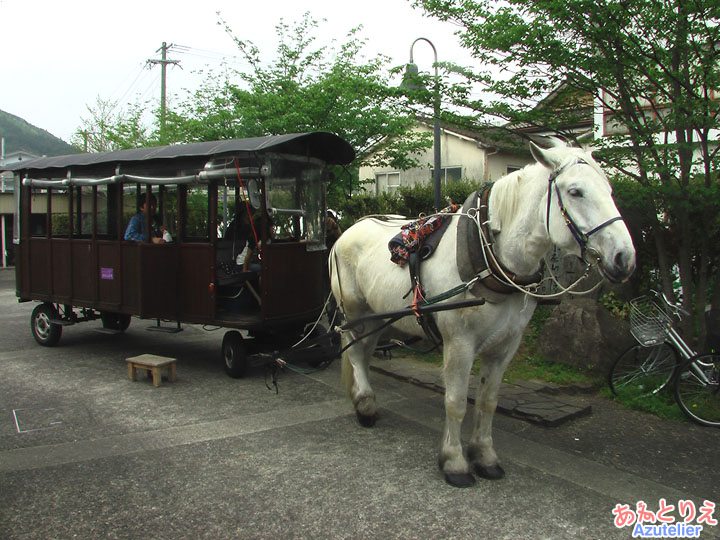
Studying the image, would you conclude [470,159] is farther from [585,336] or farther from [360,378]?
[360,378]

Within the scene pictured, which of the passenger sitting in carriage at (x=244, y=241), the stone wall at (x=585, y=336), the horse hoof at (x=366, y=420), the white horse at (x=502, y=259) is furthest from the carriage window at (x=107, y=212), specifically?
the stone wall at (x=585, y=336)

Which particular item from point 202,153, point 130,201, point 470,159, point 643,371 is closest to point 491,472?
point 643,371

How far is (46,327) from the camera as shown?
8.52 m

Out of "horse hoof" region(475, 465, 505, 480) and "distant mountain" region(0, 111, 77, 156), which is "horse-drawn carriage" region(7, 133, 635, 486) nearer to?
"horse hoof" region(475, 465, 505, 480)

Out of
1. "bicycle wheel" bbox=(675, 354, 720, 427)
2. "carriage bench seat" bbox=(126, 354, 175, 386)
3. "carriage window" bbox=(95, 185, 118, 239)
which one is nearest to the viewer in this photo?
"bicycle wheel" bbox=(675, 354, 720, 427)

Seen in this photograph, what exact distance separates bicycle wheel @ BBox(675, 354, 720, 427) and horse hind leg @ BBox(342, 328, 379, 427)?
8.80ft

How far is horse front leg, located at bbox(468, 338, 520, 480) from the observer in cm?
401

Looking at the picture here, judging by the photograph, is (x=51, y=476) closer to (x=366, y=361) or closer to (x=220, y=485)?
(x=220, y=485)

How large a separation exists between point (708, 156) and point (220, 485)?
16.5 ft

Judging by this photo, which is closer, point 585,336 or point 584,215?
point 584,215

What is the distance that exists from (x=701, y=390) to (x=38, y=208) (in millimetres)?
8911

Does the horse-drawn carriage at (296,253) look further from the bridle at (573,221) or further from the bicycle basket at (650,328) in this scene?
the bicycle basket at (650,328)

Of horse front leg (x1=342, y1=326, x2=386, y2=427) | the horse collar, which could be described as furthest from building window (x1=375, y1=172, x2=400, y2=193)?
the horse collar

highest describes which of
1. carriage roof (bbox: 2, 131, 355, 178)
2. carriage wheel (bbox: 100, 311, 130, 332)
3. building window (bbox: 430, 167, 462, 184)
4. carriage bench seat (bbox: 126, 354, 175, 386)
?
building window (bbox: 430, 167, 462, 184)
